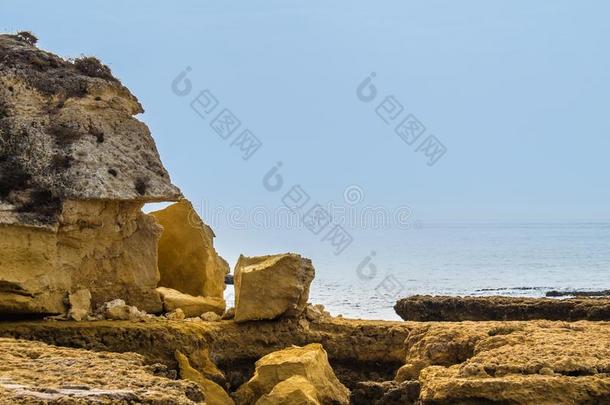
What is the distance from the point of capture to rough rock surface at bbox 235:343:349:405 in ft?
39.4

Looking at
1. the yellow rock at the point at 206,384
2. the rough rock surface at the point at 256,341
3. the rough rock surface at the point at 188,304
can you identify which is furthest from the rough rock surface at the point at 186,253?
the yellow rock at the point at 206,384

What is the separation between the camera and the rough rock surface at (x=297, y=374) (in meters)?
12.0

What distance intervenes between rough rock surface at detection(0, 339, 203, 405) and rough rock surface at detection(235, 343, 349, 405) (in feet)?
7.98

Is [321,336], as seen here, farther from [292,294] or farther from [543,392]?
[543,392]

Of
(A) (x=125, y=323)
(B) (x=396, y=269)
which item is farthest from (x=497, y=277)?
(A) (x=125, y=323)

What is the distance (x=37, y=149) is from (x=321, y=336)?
16.2 feet

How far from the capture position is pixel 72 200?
13383mm

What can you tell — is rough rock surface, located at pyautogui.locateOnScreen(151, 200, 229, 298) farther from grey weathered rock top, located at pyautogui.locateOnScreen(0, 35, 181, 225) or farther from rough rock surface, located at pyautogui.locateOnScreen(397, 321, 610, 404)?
rough rock surface, located at pyautogui.locateOnScreen(397, 321, 610, 404)

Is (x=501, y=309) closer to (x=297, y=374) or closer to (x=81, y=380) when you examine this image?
(x=297, y=374)

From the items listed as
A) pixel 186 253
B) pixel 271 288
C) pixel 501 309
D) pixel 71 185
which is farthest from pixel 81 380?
pixel 501 309

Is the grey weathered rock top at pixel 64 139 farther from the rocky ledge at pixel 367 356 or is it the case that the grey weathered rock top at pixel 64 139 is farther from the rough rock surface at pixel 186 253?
the rough rock surface at pixel 186 253

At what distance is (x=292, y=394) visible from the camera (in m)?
11.2

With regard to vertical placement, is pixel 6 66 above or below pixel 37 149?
above

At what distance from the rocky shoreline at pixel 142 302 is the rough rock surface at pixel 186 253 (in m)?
0.66
